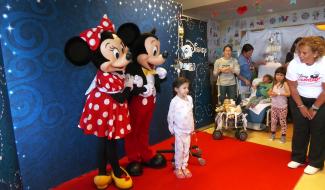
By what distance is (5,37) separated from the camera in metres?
1.94

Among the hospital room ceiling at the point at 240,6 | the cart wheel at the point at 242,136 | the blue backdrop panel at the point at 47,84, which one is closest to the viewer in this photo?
the blue backdrop panel at the point at 47,84

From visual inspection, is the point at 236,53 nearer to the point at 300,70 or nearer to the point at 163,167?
the point at 300,70

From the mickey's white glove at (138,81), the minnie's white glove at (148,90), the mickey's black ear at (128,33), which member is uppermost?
the mickey's black ear at (128,33)

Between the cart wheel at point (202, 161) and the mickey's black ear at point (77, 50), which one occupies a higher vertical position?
the mickey's black ear at point (77, 50)

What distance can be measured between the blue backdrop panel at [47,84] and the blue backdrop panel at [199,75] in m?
1.44

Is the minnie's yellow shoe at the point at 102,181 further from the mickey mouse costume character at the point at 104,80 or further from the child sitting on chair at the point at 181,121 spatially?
the child sitting on chair at the point at 181,121

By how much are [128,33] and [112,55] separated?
1.48 ft

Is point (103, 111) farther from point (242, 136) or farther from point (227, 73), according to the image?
point (227, 73)

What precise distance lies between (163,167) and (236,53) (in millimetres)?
4025

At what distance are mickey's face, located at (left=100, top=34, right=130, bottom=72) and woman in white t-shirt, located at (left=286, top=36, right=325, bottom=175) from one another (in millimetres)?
1808

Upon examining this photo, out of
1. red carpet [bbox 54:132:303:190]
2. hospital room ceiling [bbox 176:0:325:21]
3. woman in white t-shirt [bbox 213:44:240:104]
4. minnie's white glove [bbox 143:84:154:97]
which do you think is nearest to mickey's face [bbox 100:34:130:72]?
minnie's white glove [bbox 143:84:154:97]

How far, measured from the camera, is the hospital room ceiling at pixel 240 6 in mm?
4430

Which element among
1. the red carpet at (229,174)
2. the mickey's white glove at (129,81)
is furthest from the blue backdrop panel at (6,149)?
the mickey's white glove at (129,81)

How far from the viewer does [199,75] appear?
13.6ft
